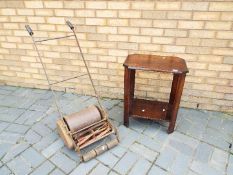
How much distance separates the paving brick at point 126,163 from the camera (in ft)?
8.98

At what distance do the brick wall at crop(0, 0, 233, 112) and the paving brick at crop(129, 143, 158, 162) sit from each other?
105 cm

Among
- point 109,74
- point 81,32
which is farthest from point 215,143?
point 81,32

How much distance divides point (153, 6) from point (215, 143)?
1944mm

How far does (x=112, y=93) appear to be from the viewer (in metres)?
4.02

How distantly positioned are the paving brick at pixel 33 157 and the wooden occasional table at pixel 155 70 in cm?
Result: 119

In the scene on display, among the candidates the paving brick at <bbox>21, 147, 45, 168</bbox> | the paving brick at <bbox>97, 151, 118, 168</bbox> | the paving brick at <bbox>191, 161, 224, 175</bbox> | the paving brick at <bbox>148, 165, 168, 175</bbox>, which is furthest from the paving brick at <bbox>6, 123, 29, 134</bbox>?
the paving brick at <bbox>191, 161, 224, 175</bbox>

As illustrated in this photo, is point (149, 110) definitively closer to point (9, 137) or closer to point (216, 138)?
point (216, 138)

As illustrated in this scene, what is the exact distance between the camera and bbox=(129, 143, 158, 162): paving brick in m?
2.89

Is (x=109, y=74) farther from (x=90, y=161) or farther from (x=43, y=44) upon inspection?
(x=90, y=161)

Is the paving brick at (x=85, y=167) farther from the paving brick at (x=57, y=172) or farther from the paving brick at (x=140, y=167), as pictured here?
the paving brick at (x=140, y=167)

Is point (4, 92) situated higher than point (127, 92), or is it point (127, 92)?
point (127, 92)

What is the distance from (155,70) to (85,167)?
1370 millimetres

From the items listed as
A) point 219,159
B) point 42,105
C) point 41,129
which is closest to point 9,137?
point 41,129

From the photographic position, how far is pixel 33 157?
292 cm
